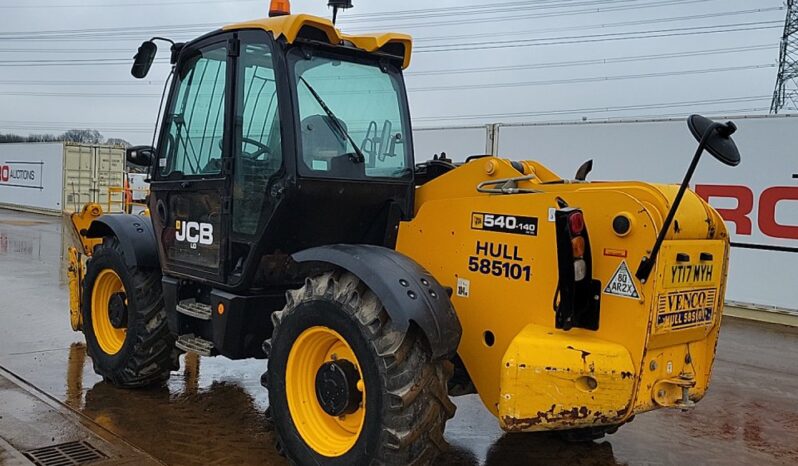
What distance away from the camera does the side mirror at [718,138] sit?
126 inches

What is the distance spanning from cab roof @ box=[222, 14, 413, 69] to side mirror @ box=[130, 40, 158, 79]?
805 mm

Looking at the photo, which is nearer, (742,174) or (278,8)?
(278,8)

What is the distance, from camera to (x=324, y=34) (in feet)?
14.4

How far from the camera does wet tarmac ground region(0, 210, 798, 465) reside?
182 inches

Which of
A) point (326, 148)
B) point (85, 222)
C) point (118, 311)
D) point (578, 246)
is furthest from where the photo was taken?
point (85, 222)

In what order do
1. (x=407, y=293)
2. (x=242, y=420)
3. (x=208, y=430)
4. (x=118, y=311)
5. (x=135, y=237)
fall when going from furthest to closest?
(x=118, y=311), (x=135, y=237), (x=242, y=420), (x=208, y=430), (x=407, y=293)

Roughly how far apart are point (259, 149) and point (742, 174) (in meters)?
8.11

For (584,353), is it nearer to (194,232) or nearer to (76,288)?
(194,232)

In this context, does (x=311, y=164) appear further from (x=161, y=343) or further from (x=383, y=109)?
(x=161, y=343)

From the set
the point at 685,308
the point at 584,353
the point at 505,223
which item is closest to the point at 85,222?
the point at 505,223

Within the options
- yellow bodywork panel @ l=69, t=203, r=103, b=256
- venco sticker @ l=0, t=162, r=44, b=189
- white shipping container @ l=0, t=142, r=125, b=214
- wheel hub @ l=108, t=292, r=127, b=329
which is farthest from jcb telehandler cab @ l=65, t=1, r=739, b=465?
venco sticker @ l=0, t=162, r=44, b=189

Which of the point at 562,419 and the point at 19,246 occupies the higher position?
the point at 562,419

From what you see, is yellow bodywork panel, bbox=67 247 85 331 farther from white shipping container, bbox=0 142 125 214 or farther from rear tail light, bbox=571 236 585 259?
white shipping container, bbox=0 142 125 214

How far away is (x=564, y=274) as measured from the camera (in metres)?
3.46
